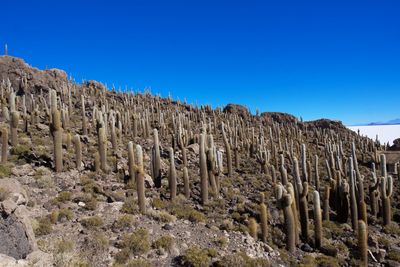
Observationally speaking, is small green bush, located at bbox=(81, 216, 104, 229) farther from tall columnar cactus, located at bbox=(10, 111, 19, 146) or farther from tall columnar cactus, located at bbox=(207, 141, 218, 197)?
tall columnar cactus, located at bbox=(10, 111, 19, 146)

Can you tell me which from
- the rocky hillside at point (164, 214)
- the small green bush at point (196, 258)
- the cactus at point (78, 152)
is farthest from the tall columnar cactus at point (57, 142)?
the small green bush at point (196, 258)

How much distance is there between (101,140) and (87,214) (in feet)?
14.6

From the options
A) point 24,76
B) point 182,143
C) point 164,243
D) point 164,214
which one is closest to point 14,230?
point 164,243

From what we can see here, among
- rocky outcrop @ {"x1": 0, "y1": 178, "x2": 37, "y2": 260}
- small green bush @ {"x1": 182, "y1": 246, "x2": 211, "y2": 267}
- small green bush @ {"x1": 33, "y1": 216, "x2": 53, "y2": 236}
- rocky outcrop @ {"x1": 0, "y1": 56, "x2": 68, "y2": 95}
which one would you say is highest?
rocky outcrop @ {"x1": 0, "y1": 56, "x2": 68, "y2": 95}

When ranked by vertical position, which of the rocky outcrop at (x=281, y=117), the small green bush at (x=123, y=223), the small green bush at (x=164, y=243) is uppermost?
the rocky outcrop at (x=281, y=117)

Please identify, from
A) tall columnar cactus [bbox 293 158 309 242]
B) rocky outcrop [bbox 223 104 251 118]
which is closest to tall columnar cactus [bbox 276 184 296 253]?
tall columnar cactus [bbox 293 158 309 242]

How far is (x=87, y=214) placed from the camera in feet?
36.6

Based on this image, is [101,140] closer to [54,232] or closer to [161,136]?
[54,232]

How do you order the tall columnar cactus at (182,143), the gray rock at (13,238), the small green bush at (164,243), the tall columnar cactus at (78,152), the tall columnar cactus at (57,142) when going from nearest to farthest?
1. the gray rock at (13,238)
2. the small green bush at (164,243)
3. the tall columnar cactus at (57,142)
4. the tall columnar cactus at (78,152)
5. the tall columnar cactus at (182,143)

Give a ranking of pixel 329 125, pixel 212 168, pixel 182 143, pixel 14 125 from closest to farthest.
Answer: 1. pixel 212 168
2. pixel 14 125
3. pixel 182 143
4. pixel 329 125

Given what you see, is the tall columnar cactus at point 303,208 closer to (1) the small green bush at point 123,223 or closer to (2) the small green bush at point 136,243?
(2) the small green bush at point 136,243

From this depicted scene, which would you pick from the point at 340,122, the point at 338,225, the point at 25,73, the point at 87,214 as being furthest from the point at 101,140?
the point at 340,122

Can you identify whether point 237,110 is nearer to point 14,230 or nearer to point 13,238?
point 14,230

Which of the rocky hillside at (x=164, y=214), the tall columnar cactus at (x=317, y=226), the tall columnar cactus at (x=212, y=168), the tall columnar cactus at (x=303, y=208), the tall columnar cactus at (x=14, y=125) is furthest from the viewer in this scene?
the tall columnar cactus at (x=14, y=125)
